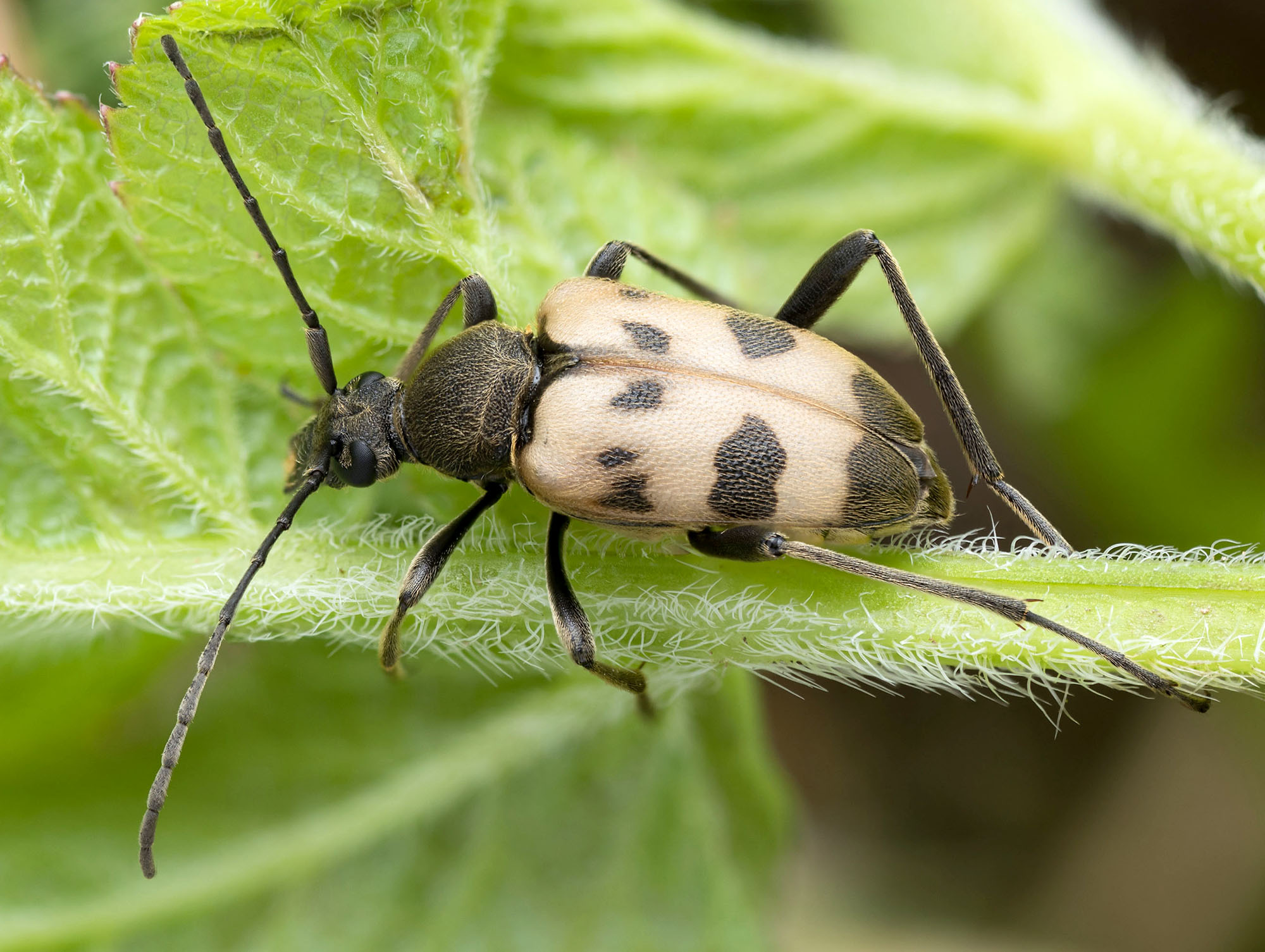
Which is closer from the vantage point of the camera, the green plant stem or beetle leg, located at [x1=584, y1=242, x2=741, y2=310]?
the green plant stem

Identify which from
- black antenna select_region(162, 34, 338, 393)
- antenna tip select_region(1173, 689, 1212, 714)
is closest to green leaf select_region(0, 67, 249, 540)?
black antenna select_region(162, 34, 338, 393)

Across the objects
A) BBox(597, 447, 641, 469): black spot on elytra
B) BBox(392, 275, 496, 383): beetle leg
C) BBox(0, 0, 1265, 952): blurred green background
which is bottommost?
BBox(0, 0, 1265, 952): blurred green background

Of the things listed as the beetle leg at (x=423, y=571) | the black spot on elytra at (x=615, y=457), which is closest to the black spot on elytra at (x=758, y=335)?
the black spot on elytra at (x=615, y=457)

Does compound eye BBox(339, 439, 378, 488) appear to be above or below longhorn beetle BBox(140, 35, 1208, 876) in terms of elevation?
below

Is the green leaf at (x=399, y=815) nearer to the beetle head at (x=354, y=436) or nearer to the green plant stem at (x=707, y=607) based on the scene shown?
the green plant stem at (x=707, y=607)

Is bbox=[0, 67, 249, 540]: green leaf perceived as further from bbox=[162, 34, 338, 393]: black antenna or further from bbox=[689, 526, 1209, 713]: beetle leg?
bbox=[689, 526, 1209, 713]: beetle leg

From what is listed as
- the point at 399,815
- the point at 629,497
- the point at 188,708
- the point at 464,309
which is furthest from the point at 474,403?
the point at 399,815
